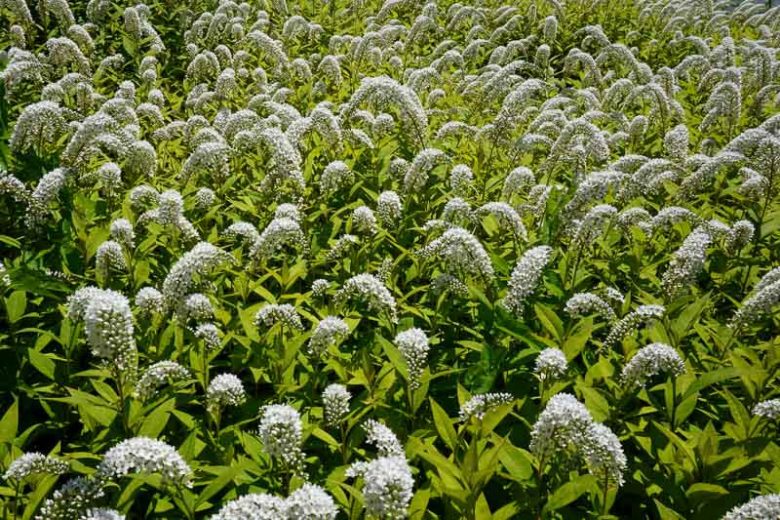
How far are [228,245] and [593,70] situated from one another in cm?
523

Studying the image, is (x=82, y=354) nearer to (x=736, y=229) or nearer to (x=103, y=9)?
(x=736, y=229)

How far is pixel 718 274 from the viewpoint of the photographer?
425 centimetres

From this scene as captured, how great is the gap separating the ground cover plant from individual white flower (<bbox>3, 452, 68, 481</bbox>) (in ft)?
0.04

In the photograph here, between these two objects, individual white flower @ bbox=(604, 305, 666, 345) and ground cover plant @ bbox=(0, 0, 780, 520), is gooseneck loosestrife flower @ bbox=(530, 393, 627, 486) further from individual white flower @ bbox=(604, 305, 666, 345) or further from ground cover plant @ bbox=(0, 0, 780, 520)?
individual white flower @ bbox=(604, 305, 666, 345)

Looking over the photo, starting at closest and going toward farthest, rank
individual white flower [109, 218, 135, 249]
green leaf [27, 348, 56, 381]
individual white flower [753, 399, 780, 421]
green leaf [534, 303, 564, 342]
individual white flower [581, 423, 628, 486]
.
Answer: individual white flower [581, 423, 628, 486], individual white flower [753, 399, 780, 421], green leaf [27, 348, 56, 381], green leaf [534, 303, 564, 342], individual white flower [109, 218, 135, 249]

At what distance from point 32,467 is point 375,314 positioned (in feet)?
6.42

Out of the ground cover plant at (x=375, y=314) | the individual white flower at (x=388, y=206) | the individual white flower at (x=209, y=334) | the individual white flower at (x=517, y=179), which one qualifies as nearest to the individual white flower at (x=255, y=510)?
the ground cover plant at (x=375, y=314)

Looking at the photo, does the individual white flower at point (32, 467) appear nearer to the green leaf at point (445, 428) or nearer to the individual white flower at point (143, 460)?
the individual white flower at point (143, 460)

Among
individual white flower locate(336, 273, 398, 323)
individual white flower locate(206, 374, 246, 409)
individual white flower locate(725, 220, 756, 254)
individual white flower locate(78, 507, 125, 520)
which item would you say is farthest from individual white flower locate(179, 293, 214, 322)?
individual white flower locate(725, 220, 756, 254)

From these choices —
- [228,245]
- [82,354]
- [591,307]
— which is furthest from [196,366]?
[591,307]

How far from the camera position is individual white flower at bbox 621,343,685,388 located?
9.09ft

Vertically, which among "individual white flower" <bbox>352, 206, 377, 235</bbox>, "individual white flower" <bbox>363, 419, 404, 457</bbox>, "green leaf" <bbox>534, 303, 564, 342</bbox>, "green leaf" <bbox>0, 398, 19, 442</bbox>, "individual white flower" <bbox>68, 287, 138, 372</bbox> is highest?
"individual white flower" <bbox>68, 287, 138, 372</bbox>

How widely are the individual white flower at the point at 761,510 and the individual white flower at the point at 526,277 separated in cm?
141

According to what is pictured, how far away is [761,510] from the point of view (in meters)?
2.08
